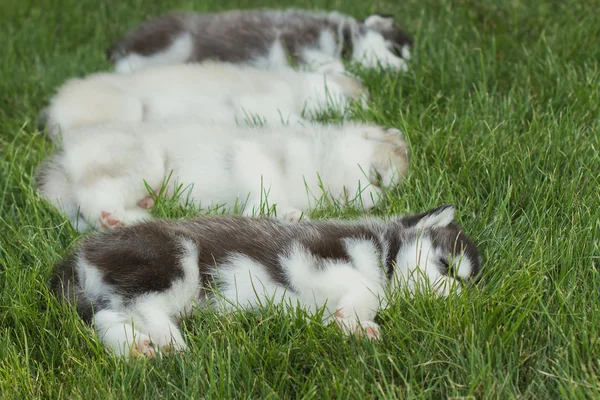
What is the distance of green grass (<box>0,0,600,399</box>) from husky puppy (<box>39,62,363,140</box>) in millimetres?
287

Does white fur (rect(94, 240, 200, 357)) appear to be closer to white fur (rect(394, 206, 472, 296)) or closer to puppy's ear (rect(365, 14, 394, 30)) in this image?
white fur (rect(394, 206, 472, 296))

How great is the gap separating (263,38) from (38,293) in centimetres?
450

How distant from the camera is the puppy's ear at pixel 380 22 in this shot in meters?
7.26

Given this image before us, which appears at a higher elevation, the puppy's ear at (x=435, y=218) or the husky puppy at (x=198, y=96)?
the puppy's ear at (x=435, y=218)

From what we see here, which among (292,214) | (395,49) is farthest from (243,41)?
(292,214)

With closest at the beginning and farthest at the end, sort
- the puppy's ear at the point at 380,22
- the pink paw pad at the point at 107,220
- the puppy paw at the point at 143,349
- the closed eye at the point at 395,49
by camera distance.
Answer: the puppy paw at the point at 143,349 < the pink paw pad at the point at 107,220 < the closed eye at the point at 395,49 < the puppy's ear at the point at 380,22

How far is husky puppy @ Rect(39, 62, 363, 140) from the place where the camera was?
567cm

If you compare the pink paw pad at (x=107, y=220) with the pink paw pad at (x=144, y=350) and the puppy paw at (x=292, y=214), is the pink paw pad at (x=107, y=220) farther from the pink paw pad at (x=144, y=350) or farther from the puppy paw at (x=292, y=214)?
the pink paw pad at (x=144, y=350)

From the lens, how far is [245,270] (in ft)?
11.4

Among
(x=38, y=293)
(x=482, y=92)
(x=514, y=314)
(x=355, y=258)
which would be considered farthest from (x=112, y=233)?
(x=482, y=92)

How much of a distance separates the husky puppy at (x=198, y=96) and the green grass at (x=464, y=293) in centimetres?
29

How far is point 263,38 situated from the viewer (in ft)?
24.6

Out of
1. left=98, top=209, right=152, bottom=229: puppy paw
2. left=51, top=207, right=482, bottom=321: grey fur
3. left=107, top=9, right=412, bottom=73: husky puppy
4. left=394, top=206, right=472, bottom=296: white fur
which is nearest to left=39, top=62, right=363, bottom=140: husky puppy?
left=107, top=9, right=412, bottom=73: husky puppy

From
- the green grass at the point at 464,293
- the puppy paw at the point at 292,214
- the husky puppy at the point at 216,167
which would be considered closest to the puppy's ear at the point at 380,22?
the green grass at the point at 464,293
